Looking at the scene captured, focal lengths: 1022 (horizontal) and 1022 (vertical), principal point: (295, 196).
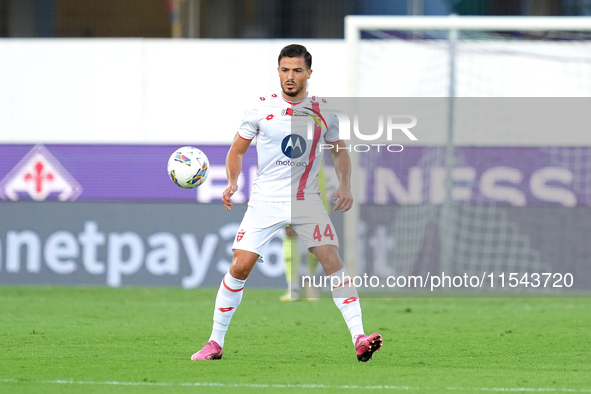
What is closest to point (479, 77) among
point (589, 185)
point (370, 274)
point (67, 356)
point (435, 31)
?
point (435, 31)

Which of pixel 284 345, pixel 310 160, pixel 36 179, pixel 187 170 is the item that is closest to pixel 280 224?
pixel 310 160

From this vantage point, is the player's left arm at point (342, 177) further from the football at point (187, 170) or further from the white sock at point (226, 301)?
the football at point (187, 170)

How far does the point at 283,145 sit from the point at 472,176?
6.65m

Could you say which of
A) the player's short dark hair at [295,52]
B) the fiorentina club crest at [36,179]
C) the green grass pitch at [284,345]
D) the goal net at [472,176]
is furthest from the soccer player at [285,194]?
the fiorentina club crest at [36,179]

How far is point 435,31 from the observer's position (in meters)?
12.9

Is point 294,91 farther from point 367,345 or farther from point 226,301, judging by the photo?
point 367,345

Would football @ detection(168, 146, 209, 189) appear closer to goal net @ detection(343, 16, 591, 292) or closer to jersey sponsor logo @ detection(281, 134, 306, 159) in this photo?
jersey sponsor logo @ detection(281, 134, 306, 159)

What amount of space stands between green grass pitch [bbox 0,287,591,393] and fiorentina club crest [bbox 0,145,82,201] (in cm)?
191

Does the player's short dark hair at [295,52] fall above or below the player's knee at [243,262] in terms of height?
above

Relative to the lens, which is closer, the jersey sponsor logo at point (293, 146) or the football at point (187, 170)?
the jersey sponsor logo at point (293, 146)

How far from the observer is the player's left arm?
6656 millimetres

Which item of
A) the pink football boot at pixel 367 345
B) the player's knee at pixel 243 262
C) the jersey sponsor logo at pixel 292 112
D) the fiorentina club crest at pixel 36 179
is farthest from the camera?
the fiorentina club crest at pixel 36 179

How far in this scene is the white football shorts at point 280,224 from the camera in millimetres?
6488

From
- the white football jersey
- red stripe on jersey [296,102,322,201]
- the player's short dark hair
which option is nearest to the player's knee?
the white football jersey
